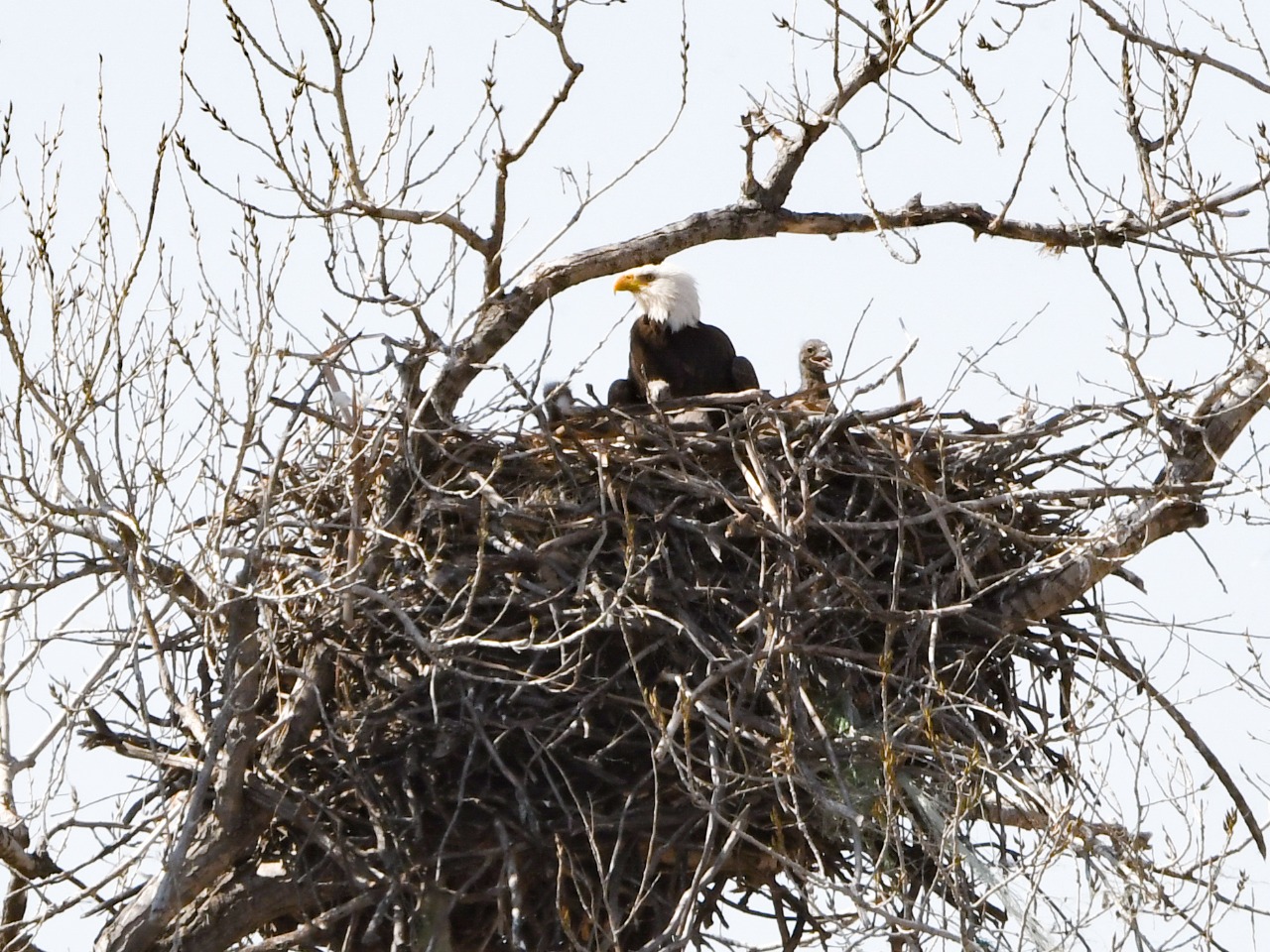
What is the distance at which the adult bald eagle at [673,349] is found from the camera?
7.86 meters

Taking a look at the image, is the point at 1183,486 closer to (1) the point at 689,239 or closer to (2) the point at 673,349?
(1) the point at 689,239

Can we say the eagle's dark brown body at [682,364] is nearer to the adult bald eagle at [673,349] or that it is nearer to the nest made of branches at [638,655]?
the adult bald eagle at [673,349]

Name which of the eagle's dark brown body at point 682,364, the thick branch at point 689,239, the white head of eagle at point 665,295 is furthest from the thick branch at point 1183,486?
the white head of eagle at point 665,295

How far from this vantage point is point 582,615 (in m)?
6.16

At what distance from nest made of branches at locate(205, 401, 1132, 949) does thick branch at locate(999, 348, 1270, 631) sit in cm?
19

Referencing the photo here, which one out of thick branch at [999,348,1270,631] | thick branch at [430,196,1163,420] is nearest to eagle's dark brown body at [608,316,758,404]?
thick branch at [430,196,1163,420]

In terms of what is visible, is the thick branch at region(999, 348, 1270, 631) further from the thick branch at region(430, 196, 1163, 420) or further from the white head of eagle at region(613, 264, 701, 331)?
the white head of eagle at region(613, 264, 701, 331)

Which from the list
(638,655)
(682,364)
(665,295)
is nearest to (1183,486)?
(638,655)

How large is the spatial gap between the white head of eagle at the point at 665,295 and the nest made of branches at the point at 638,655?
178cm

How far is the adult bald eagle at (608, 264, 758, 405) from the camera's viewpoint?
25.8 ft

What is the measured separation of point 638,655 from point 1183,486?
1.81 metres

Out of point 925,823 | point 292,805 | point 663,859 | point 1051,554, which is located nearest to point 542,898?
point 663,859

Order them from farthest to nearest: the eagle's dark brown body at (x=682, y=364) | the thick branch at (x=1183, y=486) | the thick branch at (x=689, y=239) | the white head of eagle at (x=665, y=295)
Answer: the white head of eagle at (x=665, y=295) → the eagle's dark brown body at (x=682, y=364) → the thick branch at (x=689, y=239) → the thick branch at (x=1183, y=486)

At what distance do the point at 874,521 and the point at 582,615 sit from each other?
106 centimetres
